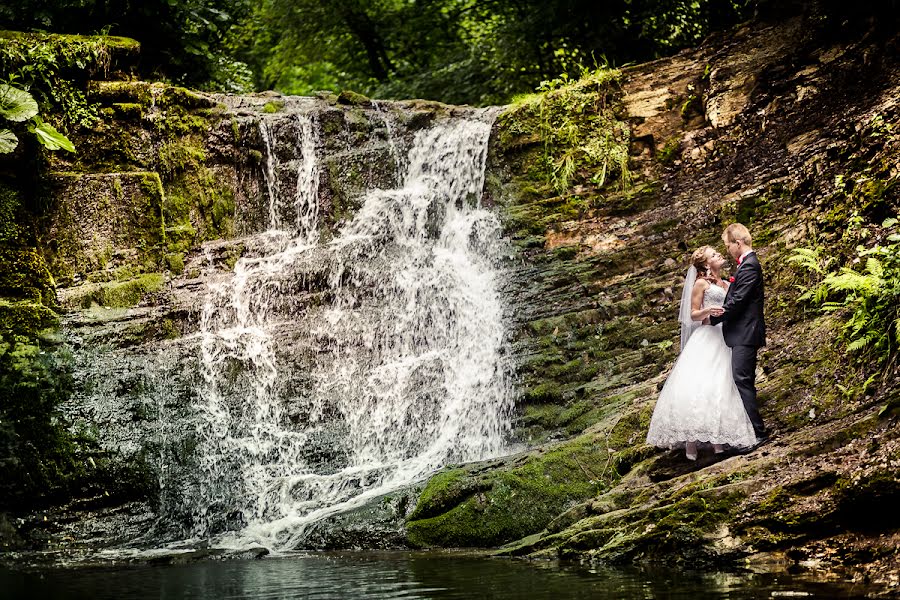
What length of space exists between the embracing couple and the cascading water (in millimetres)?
3767

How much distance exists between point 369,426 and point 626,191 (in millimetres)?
5027

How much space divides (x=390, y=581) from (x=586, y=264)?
6739 millimetres

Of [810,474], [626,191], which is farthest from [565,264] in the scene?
[810,474]

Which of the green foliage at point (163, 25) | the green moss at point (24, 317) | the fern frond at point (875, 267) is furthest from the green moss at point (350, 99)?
the fern frond at point (875, 267)

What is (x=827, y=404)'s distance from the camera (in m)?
7.98

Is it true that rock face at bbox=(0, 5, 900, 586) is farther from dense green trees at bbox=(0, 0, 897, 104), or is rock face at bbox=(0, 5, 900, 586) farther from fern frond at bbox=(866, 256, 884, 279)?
dense green trees at bbox=(0, 0, 897, 104)

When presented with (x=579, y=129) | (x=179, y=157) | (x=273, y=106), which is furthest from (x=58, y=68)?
(x=579, y=129)

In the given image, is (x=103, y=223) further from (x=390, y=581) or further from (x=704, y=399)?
(x=704, y=399)

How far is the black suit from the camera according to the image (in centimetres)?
784

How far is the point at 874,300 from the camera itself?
811 centimetres

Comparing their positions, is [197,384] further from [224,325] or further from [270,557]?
[270,557]

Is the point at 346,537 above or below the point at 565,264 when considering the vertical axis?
below

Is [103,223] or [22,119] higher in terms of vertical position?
[22,119]

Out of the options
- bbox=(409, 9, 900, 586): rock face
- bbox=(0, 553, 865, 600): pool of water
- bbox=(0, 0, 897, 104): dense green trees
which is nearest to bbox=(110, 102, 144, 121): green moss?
bbox=(0, 0, 897, 104): dense green trees
